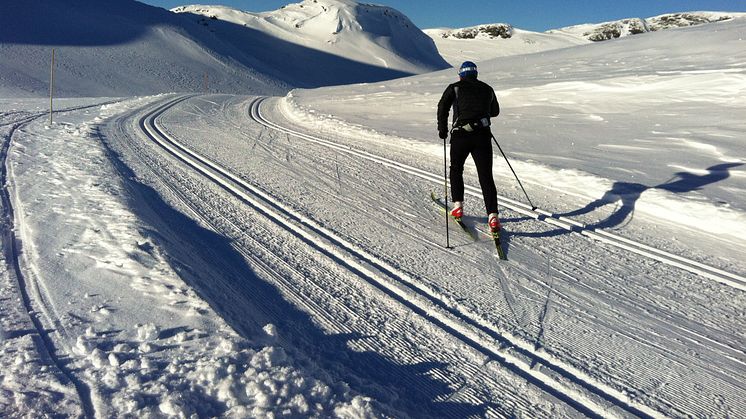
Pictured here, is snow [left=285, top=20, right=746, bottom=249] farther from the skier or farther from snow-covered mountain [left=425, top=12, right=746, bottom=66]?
snow-covered mountain [left=425, top=12, right=746, bottom=66]

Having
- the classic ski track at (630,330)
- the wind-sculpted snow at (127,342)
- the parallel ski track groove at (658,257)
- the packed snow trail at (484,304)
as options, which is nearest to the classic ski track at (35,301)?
the wind-sculpted snow at (127,342)

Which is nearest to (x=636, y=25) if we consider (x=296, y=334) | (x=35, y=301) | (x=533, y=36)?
(x=533, y=36)

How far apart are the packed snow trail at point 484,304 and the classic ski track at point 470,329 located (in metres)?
0.01

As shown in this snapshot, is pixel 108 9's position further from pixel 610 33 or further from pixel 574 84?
pixel 610 33

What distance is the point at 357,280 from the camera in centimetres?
403

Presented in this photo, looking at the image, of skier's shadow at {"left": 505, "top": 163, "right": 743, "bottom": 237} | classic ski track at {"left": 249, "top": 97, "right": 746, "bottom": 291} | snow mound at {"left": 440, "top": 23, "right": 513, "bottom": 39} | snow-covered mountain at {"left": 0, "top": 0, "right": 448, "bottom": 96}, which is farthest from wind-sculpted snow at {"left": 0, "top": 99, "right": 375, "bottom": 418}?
snow mound at {"left": 440, "top": 23, "right": 513, "bottom": 39}

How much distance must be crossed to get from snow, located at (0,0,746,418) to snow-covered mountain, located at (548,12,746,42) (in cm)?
8979

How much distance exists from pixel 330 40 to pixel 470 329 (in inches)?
3040

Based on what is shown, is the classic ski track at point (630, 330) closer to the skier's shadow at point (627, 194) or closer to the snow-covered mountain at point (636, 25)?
the skier's shadow at point (627, 194)

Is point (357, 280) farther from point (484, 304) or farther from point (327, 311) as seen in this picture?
point (484, 304)

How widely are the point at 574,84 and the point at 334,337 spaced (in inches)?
615

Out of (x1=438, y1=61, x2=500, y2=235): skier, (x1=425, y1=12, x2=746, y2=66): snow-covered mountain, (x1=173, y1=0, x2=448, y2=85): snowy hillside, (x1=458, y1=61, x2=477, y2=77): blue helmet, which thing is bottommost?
(x1=438, y1=61, x2=500, y2=235): skier

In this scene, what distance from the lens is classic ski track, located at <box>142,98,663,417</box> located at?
2756 millimetres

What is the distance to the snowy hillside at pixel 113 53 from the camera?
3741 cm
